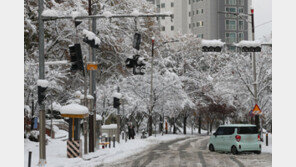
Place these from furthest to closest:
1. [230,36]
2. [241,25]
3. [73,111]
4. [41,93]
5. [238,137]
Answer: [230,36]
[241,25]
[238,137]
[73,111]
[41,93]

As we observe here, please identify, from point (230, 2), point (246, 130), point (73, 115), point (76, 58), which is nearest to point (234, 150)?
point (246, 130)

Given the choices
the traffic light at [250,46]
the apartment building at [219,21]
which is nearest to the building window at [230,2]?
the apartment building at [219,21]

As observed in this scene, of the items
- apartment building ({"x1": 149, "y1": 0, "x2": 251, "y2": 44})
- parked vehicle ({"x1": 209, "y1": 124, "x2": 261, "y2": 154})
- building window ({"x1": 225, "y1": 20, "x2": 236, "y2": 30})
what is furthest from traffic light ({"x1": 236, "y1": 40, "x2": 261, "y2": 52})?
building window ({"x1": 225, "y1": 20, "x2": 236, "y2": 30})

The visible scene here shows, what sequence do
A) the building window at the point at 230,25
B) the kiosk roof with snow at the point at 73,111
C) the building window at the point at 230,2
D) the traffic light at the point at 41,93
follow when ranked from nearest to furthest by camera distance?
the traffic light at the point at 41,93, the kiosk roof with snow at the point at 73,111, the building window at the point at 230,25, the building window at the point at 230,2

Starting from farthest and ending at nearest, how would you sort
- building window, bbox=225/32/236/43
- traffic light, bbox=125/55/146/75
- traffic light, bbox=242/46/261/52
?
building window, bbox=225/32/236/43
traffic light, bbox=242/46/261/52
traffic light, bbox=125/55/146/75

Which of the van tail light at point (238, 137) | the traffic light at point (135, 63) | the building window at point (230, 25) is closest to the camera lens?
the traffic light at point (135, 63)

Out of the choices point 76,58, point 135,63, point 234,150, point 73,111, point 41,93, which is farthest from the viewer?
point 234,150

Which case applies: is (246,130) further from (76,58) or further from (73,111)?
(76,58)

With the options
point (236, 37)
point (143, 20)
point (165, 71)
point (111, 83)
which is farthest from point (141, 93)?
point (236, 37)

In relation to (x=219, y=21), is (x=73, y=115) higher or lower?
lower

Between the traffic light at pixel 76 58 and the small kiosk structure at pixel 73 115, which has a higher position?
the traffic light at pixel 76 58

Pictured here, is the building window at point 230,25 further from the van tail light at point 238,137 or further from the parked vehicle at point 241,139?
the van tail light at point 238,137

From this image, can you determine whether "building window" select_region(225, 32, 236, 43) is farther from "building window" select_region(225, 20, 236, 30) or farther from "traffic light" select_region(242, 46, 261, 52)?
"traffic light" select_region(242, 46, 261, 52)

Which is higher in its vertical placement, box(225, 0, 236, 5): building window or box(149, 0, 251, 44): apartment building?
box(225, 0, 236, 5): building window
